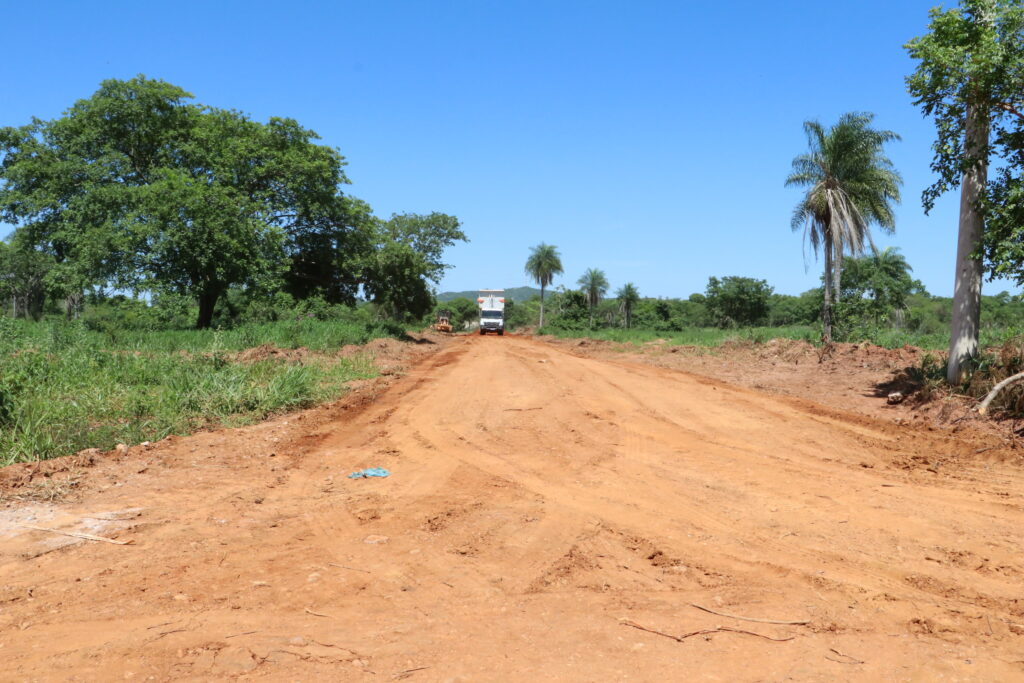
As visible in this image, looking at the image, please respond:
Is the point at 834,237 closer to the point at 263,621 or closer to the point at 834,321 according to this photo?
the point at 834,321

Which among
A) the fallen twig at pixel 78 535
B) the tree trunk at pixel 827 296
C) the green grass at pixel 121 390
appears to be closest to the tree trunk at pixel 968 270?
the green grass at pixel 121 390

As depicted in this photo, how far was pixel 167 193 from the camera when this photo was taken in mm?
22656

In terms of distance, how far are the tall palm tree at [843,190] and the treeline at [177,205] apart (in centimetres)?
1913

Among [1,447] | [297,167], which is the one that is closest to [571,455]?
[1,447]

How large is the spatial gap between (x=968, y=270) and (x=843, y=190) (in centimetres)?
1414

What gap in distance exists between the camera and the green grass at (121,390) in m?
7.82

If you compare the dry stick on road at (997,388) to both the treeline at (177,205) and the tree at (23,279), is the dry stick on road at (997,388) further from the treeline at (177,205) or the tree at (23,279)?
the tree at (23,279)

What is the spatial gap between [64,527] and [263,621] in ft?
8.44

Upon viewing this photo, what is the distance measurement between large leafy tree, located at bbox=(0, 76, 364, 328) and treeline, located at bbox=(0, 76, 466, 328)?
0.17 ft

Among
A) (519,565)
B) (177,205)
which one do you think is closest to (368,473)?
(519,565)

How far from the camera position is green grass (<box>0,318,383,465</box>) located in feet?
25.7

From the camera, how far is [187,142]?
27016 millimetres

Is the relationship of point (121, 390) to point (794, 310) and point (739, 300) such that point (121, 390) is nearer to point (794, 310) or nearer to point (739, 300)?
point (739, 300)

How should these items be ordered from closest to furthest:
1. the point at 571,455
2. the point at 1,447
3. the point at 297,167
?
the point at 1,447, the point at 571,455, the point at 297,167
